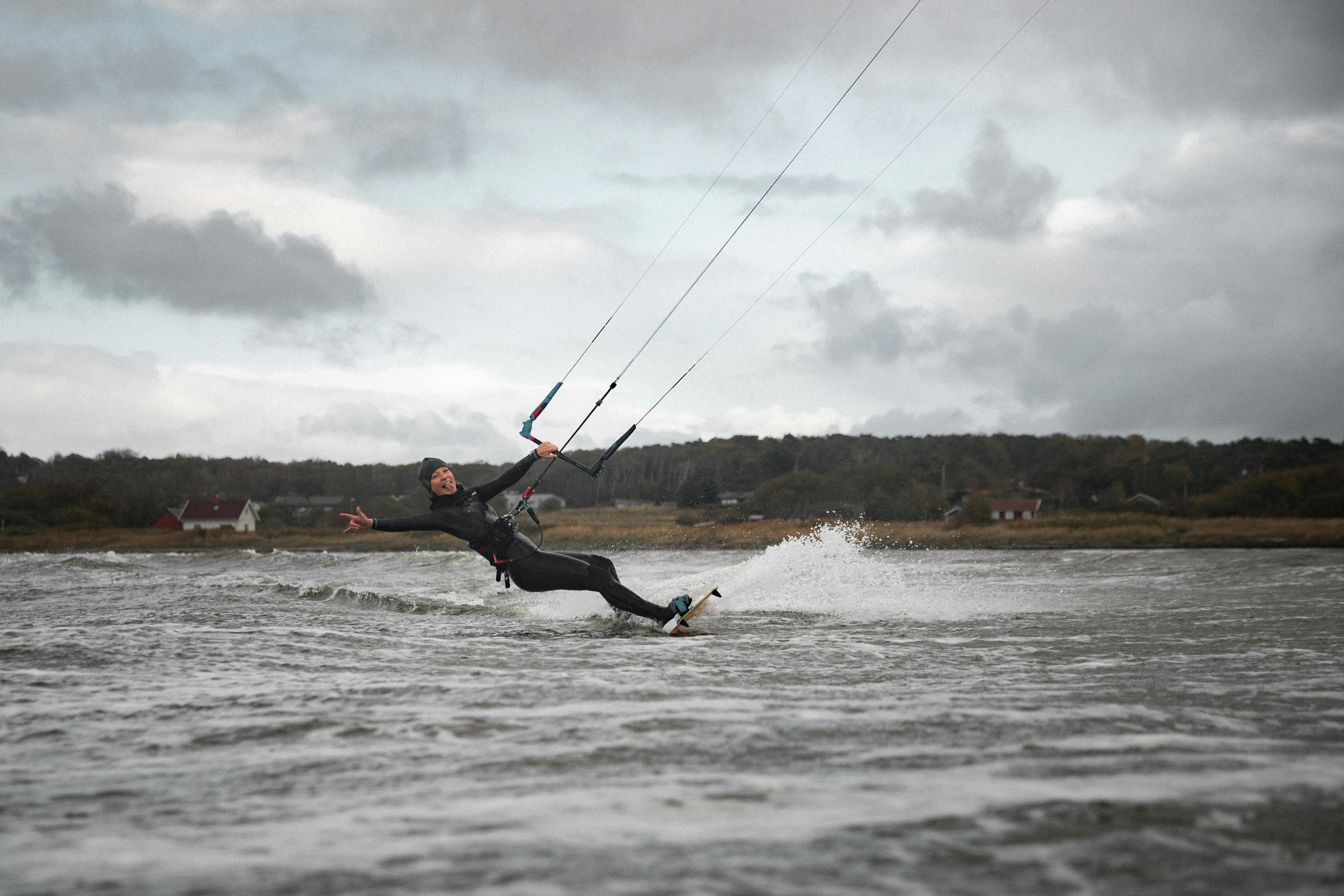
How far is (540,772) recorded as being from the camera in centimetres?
397

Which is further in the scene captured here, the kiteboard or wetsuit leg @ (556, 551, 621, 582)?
wetsuit leg @ (556, 551, 621, 582)

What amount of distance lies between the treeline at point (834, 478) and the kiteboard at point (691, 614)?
20.9 m

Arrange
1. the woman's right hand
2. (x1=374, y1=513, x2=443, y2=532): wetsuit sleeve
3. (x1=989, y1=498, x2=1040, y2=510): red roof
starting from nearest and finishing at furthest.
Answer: the woman's right hand, (x1=374, y1=513, x2=443, y2=532): wetsuit sleeve, (x1=989, y1=498, x2=1040, y2=510): red roof

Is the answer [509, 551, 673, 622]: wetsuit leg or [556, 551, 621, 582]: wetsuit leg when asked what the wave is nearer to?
[509, 551, 673, 622]: wetsuit leg

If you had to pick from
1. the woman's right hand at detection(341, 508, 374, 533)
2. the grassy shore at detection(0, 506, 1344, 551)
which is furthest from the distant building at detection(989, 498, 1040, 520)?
the woman's right hand at detection(341, 508, 374, 533)

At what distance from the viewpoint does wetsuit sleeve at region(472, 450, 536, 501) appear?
9.70 m

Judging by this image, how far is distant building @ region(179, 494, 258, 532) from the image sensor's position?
81.4 metres

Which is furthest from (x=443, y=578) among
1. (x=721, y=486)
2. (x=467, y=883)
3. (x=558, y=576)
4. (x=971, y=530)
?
(x=971, y=530)

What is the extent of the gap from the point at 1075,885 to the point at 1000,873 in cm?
21

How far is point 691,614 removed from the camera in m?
9.86

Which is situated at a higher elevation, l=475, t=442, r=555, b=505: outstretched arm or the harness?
l=475, t=442, r=555, b=505: outstretched arm

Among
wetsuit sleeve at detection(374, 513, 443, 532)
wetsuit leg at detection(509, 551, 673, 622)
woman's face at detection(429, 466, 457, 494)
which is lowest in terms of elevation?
wetsuit leg at detection(509, 551, 673, 622)

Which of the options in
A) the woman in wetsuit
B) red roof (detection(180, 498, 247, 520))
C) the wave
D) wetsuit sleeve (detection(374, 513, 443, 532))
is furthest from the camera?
red roof (detection(180, 498, 247, 520))

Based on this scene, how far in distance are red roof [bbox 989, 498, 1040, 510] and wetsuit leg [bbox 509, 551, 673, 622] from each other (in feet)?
229
